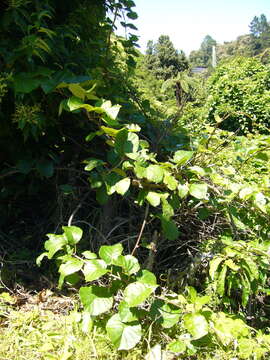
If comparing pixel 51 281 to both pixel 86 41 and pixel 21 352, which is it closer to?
pixel 21 352

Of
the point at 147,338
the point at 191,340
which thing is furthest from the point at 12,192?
the point at 191,340

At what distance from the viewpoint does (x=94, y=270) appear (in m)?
1.15

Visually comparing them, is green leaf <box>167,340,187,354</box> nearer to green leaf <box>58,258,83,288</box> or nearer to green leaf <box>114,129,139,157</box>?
green leaf <box>58,258,83,288</box>

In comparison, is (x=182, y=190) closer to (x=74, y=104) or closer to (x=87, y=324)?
(x=74, y=104)

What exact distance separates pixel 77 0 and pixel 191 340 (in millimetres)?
1777

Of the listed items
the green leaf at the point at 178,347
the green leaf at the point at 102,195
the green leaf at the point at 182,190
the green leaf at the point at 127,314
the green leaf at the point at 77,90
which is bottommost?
the green leaf at the point at 178,347

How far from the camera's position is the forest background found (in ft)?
4.14

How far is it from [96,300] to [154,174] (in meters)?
0.54

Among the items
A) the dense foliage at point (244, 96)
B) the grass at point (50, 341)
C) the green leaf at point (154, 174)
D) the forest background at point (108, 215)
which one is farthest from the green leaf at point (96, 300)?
the dense foliage at point (244, 96)

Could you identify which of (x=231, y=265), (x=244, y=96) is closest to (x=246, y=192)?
(x=231, y=265)

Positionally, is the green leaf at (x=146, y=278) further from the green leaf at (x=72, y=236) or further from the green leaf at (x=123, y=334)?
the green leaf at (x=72, y=236)

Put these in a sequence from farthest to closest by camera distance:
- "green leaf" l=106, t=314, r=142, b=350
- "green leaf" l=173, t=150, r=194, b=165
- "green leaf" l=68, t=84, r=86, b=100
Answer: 1. "green leaf" l=173, t=150, r=194, b=165
2. "green leaf" l=68, t=84, r=86, b=100
3. "green leaf" l=106, t=314, r=142, b=350

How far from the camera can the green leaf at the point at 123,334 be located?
43.7 inches

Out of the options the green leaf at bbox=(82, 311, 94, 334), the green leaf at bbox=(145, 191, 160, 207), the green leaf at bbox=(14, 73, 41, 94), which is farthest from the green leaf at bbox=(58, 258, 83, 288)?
the green leaf at bbox=(14, 73, 41, 94)
